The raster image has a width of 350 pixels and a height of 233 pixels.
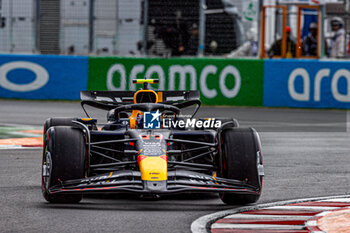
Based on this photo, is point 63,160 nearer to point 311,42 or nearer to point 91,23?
point 91,23

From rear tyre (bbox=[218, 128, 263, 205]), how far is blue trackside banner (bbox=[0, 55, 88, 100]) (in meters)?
13.5

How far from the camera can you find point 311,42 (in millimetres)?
20594

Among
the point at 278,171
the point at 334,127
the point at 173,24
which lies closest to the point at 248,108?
the point at 173,24

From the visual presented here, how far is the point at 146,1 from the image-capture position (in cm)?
1989

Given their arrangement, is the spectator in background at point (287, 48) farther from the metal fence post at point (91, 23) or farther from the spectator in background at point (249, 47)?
the metal fence post at point (91, 23)

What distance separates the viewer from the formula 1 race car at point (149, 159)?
705 cm

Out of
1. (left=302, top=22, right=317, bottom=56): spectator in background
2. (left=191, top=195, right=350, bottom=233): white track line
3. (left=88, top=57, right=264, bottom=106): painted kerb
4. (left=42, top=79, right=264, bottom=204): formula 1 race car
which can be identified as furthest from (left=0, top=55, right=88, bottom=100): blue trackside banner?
(left=191, top=195, right=350, bottom=233): white track line

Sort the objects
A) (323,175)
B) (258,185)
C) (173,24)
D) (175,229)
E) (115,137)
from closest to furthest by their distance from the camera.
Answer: (175,229)
(258,185)
(115,137)
(323,175)
(173,24)

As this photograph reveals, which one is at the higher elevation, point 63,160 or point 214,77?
point 214,77

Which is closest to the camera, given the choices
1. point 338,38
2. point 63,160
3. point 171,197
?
point 63,160

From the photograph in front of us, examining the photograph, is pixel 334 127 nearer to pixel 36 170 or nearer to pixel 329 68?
pixel 329 68

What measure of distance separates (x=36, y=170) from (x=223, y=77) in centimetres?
1102

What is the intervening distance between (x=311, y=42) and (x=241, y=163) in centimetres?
1364

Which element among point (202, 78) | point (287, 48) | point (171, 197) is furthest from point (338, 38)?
point (171, 197)
